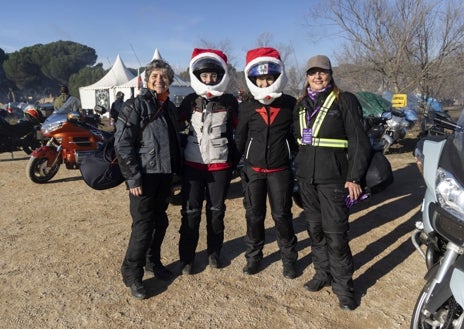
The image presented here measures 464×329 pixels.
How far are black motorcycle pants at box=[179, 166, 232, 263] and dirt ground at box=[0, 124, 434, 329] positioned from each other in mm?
280

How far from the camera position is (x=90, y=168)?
271 centimetres

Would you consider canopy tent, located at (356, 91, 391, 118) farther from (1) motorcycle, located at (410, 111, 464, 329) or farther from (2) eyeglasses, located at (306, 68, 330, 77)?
(1) motorcycle, located at (410, 111, 464, 329)

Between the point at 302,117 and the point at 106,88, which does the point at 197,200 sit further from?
the point at 106,88

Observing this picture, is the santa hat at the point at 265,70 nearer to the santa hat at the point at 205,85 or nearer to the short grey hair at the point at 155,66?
the santa hat at the point at 205,85

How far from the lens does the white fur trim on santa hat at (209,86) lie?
2.76 meters

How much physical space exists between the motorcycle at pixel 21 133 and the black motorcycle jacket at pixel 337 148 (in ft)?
20.8

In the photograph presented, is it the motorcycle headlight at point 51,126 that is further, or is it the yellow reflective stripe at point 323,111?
the motorcycle headlight at point 51,126

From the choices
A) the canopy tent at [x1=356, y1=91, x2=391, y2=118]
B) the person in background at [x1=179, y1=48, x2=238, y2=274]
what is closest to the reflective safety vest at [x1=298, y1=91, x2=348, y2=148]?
the person in background at [x1=179, y1=48, x2=238, y2=274]

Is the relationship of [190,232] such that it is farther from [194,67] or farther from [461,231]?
[461,231]

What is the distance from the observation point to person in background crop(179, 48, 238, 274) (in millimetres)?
2805

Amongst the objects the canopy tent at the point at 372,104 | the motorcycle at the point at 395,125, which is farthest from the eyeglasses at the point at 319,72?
the canopy tent at the point at 372,104

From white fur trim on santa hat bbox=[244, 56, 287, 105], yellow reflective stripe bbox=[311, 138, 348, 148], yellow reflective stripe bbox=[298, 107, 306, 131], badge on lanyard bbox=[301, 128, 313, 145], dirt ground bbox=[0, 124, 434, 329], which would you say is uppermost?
white fur trim on santa hat bbox=[244, 56, 287, 105]

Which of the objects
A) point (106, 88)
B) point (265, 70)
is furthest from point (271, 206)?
point (106, 88)

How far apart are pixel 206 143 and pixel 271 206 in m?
0.70
